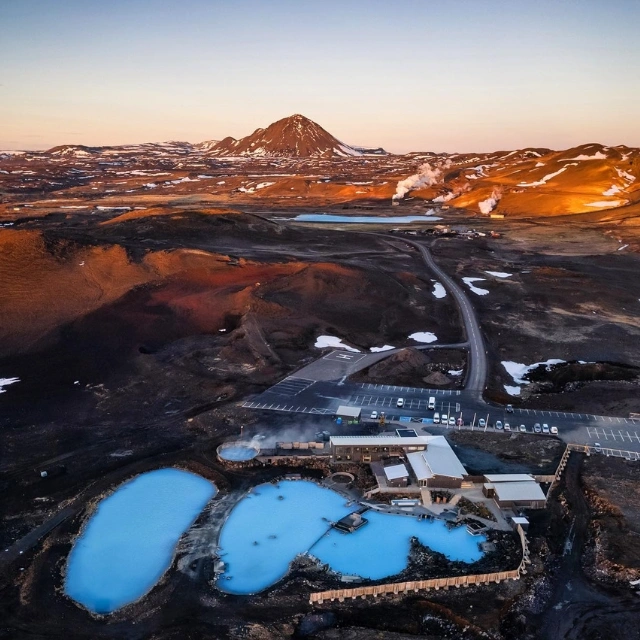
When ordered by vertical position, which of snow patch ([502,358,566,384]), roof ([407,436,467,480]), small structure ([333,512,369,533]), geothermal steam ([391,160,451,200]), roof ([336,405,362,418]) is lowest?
small structure ([333,512,369,533])

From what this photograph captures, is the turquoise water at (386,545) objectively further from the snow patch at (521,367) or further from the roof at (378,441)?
the snow patch at (521,367)

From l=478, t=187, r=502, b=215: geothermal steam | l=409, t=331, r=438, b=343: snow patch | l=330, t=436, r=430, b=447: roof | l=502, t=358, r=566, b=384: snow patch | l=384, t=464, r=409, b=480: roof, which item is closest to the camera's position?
l=384, t=464, r=409, b=480: roof

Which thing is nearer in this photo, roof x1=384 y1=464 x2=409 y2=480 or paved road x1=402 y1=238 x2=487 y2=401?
roof x1=384 y1=464 x2=409 y2=480

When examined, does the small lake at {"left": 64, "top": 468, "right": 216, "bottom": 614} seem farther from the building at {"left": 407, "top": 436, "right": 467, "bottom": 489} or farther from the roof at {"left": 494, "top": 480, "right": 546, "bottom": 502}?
the roof at {"left": 494, "top": 480, "right": 546, "bottom": 502}

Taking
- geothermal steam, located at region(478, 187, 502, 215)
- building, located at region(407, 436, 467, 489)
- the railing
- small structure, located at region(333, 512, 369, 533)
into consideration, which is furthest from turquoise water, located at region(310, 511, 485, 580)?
geothermal steam, located at region(478, 187, 502, 215)

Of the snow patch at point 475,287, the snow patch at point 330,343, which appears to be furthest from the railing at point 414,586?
the snow patch at point 475,287
